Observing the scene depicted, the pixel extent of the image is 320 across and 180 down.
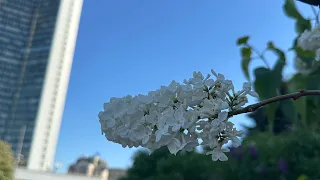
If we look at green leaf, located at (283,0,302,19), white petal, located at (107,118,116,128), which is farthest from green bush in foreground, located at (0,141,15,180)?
white petal, located at (107,118,116,128)

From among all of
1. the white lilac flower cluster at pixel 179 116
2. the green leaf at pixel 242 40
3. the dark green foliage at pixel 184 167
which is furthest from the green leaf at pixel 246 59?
the dark green foliage at pixel 184 167

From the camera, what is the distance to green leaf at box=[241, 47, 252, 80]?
77cm

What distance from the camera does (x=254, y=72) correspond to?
2.37 feet

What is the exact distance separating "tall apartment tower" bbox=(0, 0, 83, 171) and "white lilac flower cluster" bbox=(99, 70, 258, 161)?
6.97ft

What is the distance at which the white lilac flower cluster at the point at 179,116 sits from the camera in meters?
0.23

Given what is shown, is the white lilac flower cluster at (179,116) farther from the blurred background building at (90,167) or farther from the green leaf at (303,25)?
the blurred background building at (90,167)

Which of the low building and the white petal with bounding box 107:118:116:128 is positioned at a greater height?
the white petal with bounding box 107:118:116:128

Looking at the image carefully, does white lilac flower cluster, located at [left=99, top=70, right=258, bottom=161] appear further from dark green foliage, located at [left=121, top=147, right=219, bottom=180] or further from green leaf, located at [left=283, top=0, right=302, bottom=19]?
dark green foliage, located at [left=121, top=147, right=219, bottom=180]

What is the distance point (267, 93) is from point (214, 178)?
1.53 metres

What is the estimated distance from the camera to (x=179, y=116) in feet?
0.74

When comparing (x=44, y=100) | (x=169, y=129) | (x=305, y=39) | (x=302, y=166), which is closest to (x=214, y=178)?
(x=302, y=166)

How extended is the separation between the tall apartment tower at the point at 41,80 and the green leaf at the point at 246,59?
1.69m

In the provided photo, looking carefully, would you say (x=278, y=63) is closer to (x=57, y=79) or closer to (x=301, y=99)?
(x=301, y=99)

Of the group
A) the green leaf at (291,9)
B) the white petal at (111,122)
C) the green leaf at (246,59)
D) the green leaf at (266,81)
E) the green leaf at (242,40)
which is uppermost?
the green leaf at (291,9)
